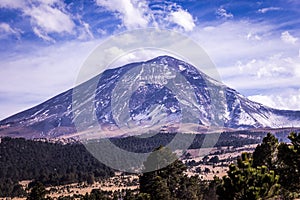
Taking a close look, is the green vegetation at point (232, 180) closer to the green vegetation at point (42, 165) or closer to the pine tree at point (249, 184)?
the pine tree at point (249, 184)

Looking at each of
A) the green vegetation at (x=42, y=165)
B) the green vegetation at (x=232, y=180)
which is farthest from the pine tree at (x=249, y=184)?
the green vegetation at (x=42, y=165)

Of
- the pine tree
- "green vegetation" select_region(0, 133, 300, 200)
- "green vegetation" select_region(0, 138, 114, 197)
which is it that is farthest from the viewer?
"green vegetation" select_region(0, 138, 114, 197)

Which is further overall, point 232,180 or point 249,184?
point 232,180

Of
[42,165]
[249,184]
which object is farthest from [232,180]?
[42,165]

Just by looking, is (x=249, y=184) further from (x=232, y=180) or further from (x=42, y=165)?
(x=42, y=165)

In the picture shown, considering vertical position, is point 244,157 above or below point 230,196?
above

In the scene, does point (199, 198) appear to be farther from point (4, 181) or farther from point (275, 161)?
point (4, 181)

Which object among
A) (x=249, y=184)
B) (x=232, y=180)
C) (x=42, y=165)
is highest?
(x=42, y=165)

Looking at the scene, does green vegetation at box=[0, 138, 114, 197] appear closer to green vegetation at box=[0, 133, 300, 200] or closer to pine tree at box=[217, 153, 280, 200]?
green vegetation at box=[0, 133, 300, 200]

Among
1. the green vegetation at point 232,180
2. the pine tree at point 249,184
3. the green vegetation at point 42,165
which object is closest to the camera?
the pine tree at point 249,184

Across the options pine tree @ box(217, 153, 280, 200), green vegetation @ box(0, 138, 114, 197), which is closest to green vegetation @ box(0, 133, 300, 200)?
pine tree @ box(217, 153, 280, 200)

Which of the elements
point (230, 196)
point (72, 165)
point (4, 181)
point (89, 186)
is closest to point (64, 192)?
point (89, 186)
